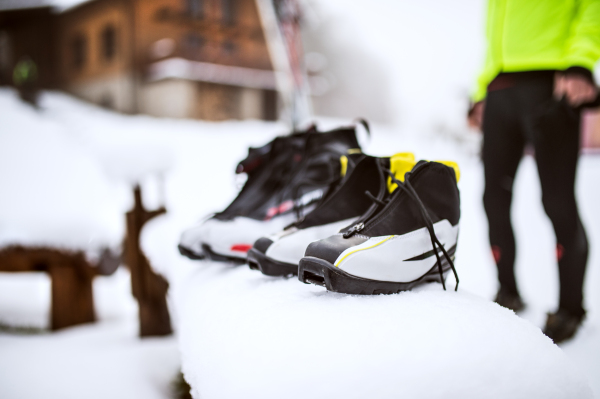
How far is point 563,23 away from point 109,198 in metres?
3.16

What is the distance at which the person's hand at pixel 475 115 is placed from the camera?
0.92 meters

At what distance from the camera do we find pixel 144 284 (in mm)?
1164

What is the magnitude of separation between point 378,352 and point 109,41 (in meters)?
4.52

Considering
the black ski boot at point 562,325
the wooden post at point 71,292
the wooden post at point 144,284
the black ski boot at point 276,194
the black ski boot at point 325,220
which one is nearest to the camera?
the black ski boot at point 325,220

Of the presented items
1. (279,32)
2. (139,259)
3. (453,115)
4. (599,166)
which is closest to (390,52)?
(453,115)

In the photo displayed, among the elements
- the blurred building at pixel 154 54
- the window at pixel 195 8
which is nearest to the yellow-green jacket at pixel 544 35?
the blurred building at pixel 154 54

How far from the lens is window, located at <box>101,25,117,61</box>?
3.79m

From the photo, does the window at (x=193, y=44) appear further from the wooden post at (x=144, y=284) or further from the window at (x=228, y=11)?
the wooden post at (x=144, y=284)

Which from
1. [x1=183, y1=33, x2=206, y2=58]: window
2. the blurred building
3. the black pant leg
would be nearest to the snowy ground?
the black pant leg

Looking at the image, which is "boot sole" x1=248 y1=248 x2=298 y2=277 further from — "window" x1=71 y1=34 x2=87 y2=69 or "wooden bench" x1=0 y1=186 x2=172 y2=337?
"window" x1=71 y1=34 x2=87 y2=69

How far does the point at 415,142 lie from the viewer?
2619 millimetres

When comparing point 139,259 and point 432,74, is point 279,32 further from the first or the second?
point 139,259

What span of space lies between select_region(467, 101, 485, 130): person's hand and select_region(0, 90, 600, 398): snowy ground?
0.44 m

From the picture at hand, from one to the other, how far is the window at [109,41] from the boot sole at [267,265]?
410cm
